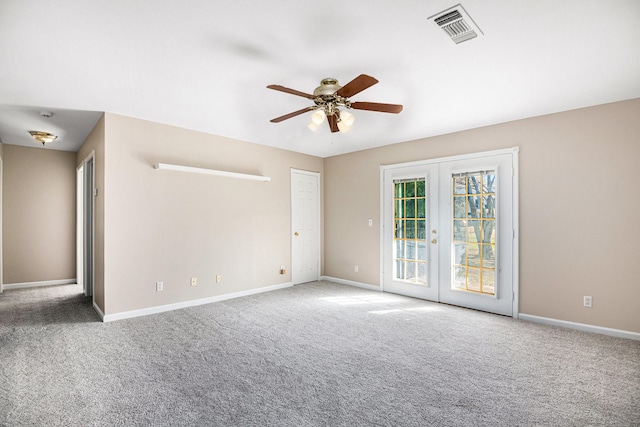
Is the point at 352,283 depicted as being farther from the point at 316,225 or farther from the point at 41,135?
the point at 41,135

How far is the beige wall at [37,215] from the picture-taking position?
5570 mm

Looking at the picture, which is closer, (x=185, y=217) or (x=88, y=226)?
(x=185, y=217)

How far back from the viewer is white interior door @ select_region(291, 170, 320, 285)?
19.6 feet

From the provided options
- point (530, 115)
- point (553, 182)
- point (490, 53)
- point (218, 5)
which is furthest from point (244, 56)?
point (553, 182)

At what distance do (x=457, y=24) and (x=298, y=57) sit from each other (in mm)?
1207

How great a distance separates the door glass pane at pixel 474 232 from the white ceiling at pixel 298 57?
→ 0.90 meters

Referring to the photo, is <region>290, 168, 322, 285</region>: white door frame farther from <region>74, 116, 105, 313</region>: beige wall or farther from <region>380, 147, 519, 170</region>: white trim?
<region>74, 116, 105, 313</region>: beige wall

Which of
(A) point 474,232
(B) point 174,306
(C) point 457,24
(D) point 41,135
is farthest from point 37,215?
(A) point 474,232

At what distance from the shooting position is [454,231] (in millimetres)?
4621

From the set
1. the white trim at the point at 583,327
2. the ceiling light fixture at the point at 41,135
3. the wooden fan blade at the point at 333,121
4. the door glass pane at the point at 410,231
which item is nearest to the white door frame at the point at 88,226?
the ceiling light fixture at the point at 41,135

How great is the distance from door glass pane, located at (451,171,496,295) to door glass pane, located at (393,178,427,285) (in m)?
0.49

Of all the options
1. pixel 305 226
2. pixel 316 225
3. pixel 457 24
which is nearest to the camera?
pixel 457 24

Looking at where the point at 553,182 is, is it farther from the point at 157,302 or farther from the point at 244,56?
the point at 157,302

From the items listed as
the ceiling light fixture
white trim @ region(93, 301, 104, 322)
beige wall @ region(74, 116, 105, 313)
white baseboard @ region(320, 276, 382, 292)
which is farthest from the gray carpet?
the ceiling light fixture
